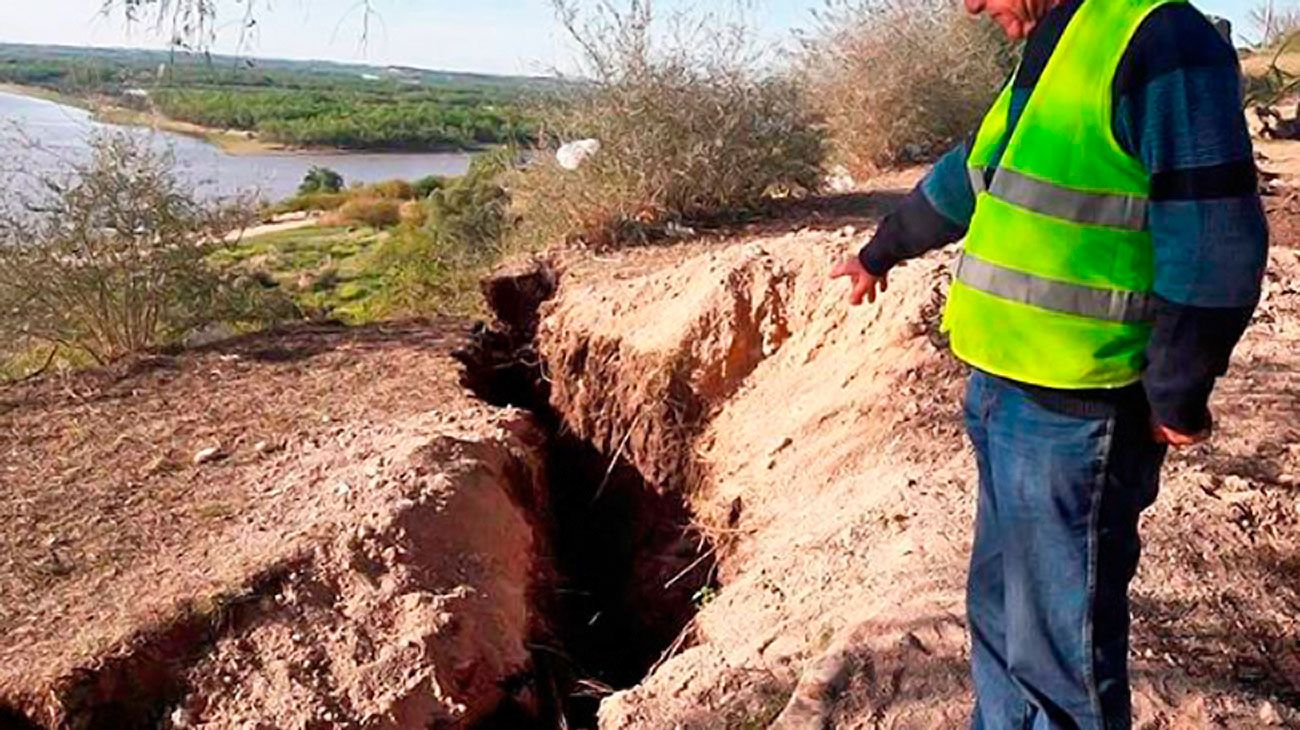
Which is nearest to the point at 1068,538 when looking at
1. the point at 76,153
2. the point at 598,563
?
the point at 598,563

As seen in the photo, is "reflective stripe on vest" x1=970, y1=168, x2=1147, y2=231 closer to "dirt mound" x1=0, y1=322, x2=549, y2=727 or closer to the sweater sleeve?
the sweater sleeve

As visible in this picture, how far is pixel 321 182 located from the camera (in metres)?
20.8

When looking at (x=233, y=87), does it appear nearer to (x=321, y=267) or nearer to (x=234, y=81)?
(x=234, y=81)

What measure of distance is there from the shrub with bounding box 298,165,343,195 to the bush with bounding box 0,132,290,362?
8.42 meters

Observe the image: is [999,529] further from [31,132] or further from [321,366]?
[31,132]

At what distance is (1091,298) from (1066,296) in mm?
41

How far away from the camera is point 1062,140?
79.0 inches

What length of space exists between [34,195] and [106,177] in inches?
19.8

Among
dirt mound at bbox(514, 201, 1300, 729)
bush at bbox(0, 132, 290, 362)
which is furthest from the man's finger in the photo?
bush at bbox(0, 132, 290, 362)

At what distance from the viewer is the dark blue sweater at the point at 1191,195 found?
6.16 ft

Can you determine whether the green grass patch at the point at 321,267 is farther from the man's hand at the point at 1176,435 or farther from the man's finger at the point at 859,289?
the man's hand at the point at 1176,435

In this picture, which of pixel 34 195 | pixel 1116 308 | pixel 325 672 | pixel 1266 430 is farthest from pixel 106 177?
pixel 1116 308

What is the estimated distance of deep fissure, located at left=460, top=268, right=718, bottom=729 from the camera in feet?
17.0

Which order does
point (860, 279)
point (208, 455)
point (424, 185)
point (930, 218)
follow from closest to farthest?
point (930, 218)
point (860, 279)
point (208, 455)
point (424, 185)
